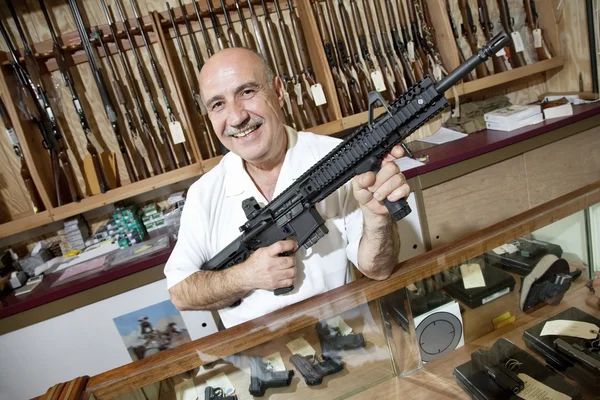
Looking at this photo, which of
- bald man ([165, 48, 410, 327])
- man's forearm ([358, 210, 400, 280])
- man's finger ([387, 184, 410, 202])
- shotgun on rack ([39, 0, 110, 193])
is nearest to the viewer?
man's finger ([387, 184, 410, 202])

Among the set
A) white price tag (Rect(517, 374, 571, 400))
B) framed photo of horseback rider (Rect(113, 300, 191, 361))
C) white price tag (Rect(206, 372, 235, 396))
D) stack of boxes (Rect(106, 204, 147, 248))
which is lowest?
framed photo of horseback rider (Rect(113, 300, 191, 361))

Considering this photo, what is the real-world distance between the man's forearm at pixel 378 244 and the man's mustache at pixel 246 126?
0.56 m

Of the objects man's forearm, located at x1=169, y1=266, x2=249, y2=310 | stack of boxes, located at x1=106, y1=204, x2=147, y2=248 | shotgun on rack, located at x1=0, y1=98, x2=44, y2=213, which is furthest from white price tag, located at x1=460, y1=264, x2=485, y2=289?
shotgun on rack, located at x1=0, y1=98, x2=44, y2=213

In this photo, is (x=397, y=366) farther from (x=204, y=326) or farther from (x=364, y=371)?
(x=204, y=326)

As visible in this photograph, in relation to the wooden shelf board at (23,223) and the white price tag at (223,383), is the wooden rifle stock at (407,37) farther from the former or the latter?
the wooden shelf board at (23,223)

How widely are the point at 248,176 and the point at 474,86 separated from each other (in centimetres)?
224

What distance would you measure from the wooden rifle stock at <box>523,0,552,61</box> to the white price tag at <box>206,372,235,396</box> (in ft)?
11.8

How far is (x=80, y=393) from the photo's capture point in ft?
2.64

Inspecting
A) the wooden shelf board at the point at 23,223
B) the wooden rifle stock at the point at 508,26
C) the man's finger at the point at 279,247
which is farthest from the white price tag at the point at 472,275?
the wooden rifle stock at the point at 508,26

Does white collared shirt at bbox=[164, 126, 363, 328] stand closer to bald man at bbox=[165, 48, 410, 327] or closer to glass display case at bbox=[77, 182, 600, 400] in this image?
bald man at bbox=[165, 48, 410, 327]

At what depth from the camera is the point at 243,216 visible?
1561mm

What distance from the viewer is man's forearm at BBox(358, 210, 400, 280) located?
4.01 ft

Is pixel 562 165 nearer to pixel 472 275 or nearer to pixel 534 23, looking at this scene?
pixel 534 23

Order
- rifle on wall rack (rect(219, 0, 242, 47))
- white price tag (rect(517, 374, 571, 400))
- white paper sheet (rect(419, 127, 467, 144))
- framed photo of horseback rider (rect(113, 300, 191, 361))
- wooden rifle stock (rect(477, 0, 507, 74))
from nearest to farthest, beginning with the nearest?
1. white price tag (rect(517, 374, 571, 400))
2. framed photo of horseback rider (rect(113, 300, 191, 361))
3. rifle on wall rack (rect(219, 0, 242, 47))
4. white paper sheet (rect(419, 127, 467, 144))
5. wooden rifle stock (rect(477, 0, 507, 74))
